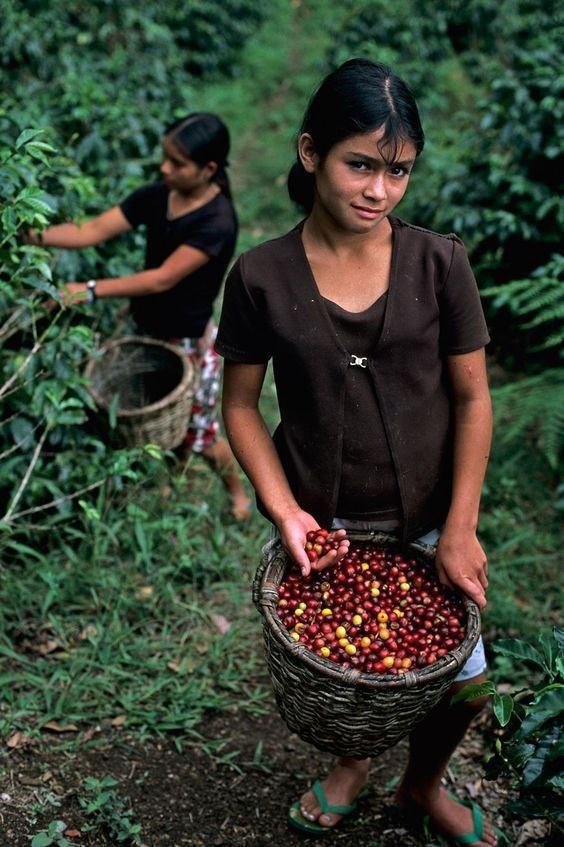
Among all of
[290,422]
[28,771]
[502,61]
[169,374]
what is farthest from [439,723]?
[502,61]

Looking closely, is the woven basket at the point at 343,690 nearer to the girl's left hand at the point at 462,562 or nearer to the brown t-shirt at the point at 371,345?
the girl's left hand at the point at 462,562

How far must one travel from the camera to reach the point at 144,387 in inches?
169

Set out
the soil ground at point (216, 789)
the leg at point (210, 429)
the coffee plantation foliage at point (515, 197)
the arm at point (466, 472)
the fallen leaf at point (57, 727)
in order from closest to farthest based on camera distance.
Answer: the arm at point (466, 472), the soil ground at point (216, 789), the fallen leaf at point (57, 727), the leg at point (210, 429), the coffee plantation foliage at point (515, 197)

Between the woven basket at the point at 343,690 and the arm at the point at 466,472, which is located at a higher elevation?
the arm at the point at 466,472

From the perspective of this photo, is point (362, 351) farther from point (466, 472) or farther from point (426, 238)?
point (466, 472)

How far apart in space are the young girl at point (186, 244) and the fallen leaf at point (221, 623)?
0.71 metres

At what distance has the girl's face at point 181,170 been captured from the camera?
373 centimetres

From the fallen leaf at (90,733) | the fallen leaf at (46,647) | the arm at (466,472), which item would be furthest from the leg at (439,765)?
the fallen leaf at (46,647)

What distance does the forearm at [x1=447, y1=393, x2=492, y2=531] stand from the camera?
2.19 m

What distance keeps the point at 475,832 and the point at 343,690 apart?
1.04 metres

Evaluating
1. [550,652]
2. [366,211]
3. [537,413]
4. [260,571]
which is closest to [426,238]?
[366,211]

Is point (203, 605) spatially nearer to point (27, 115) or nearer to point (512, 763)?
point (512, 763)

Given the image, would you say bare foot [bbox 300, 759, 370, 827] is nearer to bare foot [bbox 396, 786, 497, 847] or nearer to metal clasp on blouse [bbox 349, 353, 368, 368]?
bare foot [bbox 396, 786, 497, 847]

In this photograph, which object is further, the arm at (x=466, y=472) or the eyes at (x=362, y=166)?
the arm at (x=466, y=472)
